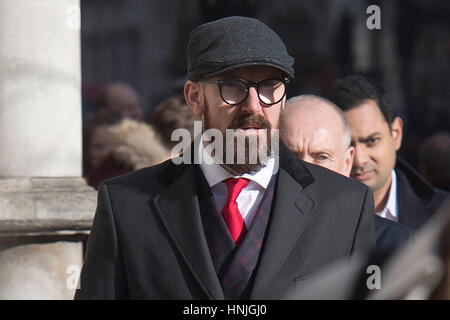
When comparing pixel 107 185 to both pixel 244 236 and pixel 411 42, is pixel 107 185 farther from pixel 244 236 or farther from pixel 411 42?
pixel 411 42

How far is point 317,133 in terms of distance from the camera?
13.4 ft

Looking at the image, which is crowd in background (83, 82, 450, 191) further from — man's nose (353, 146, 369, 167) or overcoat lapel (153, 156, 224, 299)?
overcoat lapel (153, 156, 224, 299)

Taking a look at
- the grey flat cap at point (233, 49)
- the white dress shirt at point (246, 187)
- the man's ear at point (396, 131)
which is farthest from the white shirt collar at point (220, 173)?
the man's ear at point (396, 131)

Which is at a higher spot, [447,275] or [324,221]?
[447,275]

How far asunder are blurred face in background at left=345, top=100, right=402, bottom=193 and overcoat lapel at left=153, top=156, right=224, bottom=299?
173cm

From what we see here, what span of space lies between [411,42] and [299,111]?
1817 centimetres

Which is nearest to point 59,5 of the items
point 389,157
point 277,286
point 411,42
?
point 389,157

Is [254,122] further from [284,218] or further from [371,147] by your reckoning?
[371,147]

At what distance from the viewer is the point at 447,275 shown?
1.39 meters

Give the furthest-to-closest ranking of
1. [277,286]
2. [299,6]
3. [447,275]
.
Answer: [299,6] → [277,286] → [447,275]

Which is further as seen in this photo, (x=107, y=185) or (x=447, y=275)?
(x=107, y=185)

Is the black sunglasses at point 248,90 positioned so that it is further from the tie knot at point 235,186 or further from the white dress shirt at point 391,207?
the white dress shirt at point 391,207

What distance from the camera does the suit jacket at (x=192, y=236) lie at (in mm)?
2873

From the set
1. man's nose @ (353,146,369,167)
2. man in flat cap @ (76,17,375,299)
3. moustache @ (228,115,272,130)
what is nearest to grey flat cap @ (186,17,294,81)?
man in flat cap @ (76,17,375,299)
